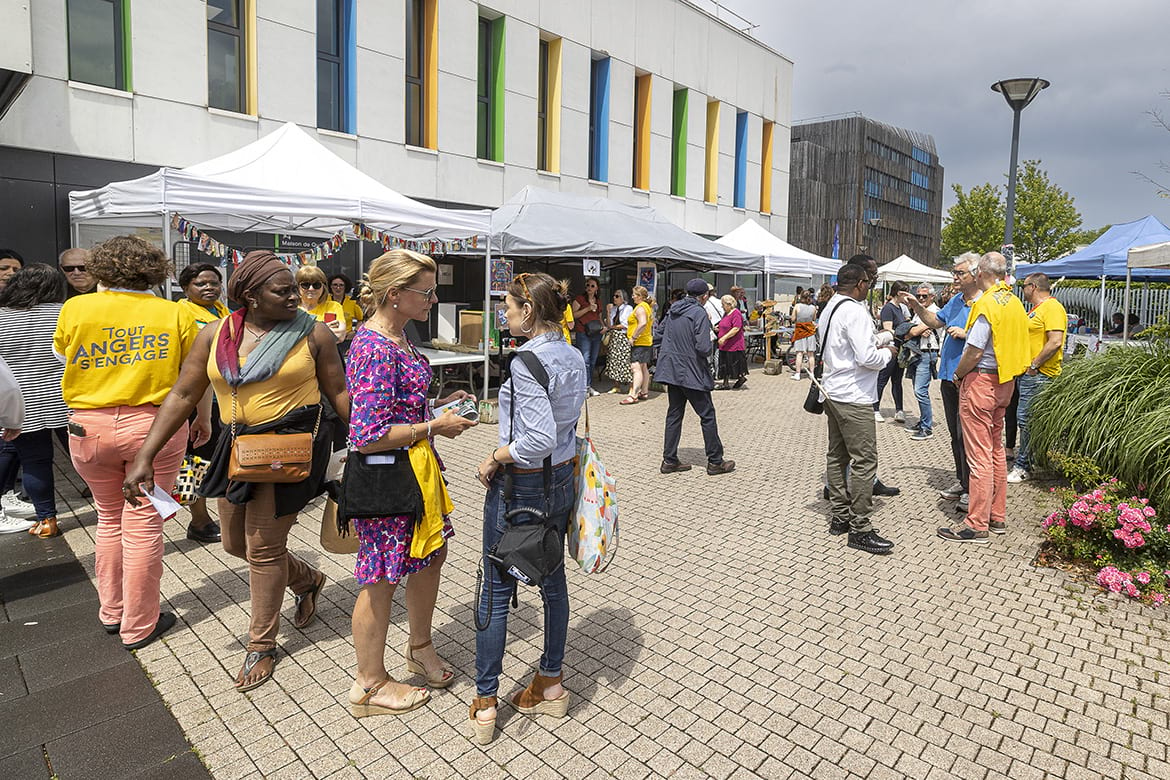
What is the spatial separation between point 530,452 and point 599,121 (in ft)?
56.9

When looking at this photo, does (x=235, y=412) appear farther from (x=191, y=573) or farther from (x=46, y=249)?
(x=46, y=249)

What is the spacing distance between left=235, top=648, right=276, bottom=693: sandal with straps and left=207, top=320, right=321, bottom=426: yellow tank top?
1.11m

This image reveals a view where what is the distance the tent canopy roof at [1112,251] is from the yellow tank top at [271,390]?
55.4 feet

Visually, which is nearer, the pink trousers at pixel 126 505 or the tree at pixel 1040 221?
the pink trousers at pixel 126 505

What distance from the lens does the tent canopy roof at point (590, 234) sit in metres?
11.2

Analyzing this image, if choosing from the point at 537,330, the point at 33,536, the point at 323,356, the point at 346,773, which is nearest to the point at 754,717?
the point at 346,773

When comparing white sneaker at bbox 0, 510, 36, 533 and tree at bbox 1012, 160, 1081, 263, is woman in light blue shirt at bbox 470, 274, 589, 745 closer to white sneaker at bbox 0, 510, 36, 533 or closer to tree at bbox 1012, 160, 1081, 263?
white sneaker at bbox 0, 510, 36, 533

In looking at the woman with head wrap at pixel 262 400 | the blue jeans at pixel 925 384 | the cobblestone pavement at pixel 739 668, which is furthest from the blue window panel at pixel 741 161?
the woman with head wrap at pixel 262 400

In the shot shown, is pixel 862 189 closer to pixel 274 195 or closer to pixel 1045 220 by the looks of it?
pixel 1045 220

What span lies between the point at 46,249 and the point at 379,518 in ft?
30.9

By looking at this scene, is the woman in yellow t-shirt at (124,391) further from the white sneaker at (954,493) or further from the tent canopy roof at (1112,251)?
the tent canopy roof at (1112,251)

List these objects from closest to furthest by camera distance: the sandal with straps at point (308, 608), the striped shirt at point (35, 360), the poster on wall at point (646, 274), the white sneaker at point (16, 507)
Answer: the sandal with straps at point (308, 608), the striped shirt at point (35, 360), the white sneaker at point (16, 507), the poster on wall at point (646, 274)

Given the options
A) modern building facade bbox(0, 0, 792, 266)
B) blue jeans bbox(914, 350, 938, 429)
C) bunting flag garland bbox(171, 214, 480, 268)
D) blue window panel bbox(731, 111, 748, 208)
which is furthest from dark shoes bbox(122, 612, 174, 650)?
blue window panel bbox(731, 111, 748, 208)

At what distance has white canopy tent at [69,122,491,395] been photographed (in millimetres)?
7078
